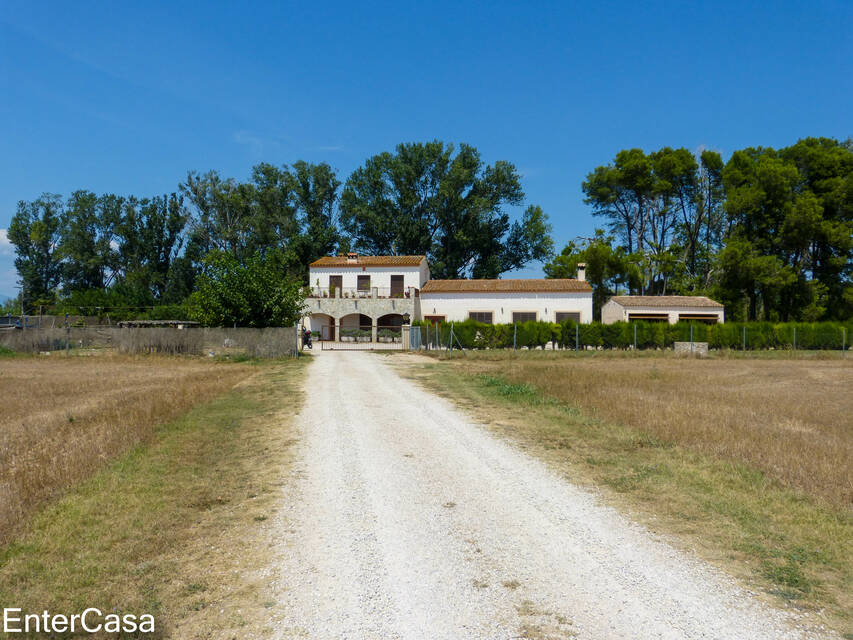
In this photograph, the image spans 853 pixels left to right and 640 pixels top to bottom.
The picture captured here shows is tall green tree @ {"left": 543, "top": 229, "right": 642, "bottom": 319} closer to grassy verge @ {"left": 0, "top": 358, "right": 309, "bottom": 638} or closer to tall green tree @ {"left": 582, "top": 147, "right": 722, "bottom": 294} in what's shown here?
tall green tree @ {"left": 582, "top": 147, "right": 722, "bottom": 294}

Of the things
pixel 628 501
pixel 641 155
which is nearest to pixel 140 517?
pixel 628 501

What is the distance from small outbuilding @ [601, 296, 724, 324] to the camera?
139 feet

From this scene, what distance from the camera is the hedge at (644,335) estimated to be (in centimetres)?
3684

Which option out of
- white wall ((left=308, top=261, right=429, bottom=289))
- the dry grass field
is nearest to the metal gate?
white wall ((left=308, top=261, right=429, bottom=289))

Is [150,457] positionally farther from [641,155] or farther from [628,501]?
[641,155]

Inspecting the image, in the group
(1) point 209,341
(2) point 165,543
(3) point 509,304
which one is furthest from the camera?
(3) point 509,304

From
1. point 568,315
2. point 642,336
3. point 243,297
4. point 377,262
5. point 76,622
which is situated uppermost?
point 377,262

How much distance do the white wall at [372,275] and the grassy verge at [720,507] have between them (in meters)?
36.0

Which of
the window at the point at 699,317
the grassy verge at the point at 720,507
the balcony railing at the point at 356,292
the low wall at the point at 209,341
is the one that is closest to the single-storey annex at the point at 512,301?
the balcony railing at the point at 356,292

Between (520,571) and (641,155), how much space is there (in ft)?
181

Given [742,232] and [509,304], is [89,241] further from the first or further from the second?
[742,232]

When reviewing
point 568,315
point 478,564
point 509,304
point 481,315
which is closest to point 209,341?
point 481,315

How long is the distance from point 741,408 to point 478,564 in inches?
427

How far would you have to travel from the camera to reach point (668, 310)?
42.4 metres
